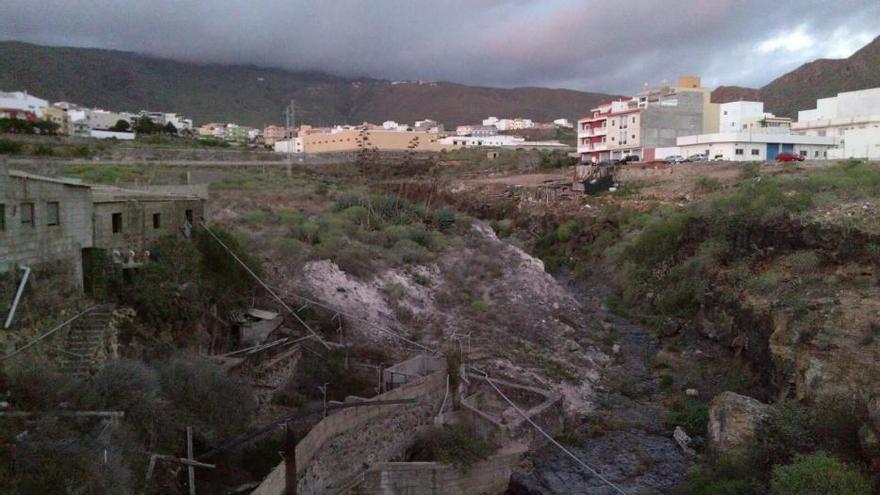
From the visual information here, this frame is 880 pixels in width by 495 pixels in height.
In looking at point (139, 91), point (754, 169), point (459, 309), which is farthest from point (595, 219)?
point (139, 91)

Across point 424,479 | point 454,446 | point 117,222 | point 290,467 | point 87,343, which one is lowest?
point 424,479

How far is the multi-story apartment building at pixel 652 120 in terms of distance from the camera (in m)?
51.0

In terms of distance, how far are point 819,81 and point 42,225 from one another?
322 feet

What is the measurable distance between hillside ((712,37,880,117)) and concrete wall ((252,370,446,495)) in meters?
77.8

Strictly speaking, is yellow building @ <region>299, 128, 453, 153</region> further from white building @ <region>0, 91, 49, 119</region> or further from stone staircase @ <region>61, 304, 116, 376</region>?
stone staircase @ <region>61, 304, 116, 376</region>

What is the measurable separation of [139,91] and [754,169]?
93053mm

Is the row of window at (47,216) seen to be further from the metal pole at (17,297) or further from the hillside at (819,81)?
the hillside at (819,81)

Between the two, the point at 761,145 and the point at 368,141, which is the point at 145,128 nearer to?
the point at 368,141

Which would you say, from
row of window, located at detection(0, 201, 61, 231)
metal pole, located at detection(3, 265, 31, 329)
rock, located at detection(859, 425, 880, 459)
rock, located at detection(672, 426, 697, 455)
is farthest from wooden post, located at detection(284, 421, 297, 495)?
rock, located at detection(859, 425, 880, 459)

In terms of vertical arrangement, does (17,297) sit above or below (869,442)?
above

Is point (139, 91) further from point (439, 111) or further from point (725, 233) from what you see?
point (725, 233)

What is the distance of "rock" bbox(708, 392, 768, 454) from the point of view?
12594 mm

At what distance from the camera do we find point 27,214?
33.7 ft

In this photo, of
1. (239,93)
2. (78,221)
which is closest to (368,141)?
(78,221)
